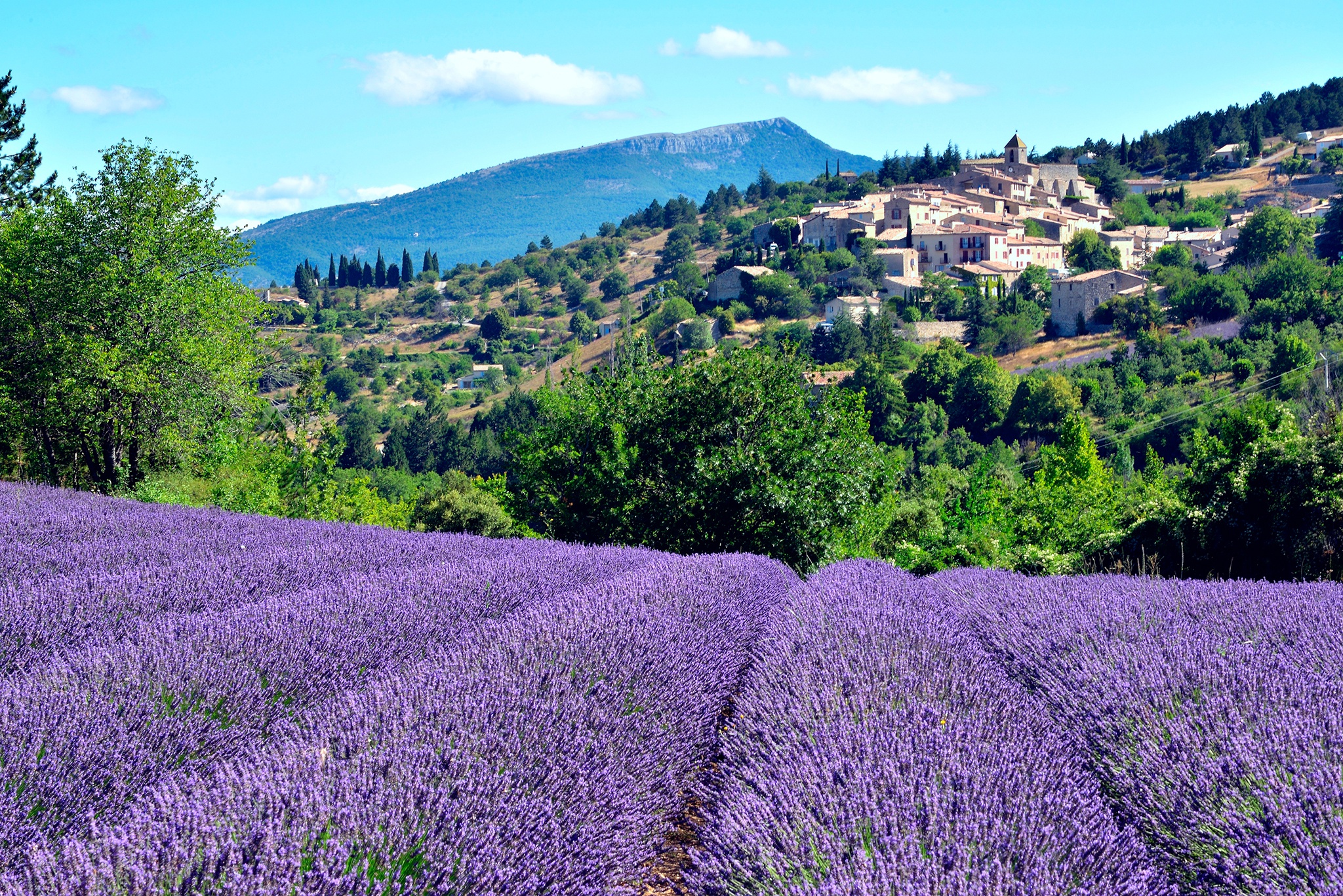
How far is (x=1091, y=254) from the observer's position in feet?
285

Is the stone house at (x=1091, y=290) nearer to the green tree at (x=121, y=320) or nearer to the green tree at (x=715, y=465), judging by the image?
the green tree at (x=715, y=465)

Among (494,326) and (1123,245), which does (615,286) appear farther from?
(1123,245)

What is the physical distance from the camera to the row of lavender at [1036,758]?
2.53 m

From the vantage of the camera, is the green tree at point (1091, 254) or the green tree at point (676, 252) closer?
the green tree at point (1091, 254)

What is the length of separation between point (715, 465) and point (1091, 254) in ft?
290

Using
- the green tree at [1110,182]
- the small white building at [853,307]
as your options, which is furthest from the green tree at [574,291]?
the green tree at [1110,182]

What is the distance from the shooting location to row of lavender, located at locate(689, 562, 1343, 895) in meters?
2.53

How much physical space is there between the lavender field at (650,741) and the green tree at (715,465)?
14.6 feet

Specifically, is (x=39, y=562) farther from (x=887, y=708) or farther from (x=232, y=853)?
(x=887, y=708)

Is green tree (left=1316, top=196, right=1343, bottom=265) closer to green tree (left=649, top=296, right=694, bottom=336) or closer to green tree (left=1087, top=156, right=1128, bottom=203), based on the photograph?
green tree (left=1087, top=156, right=1128, bottom=203)

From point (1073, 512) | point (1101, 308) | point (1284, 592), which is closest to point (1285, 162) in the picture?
point (1101, 308)

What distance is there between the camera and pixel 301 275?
480ft

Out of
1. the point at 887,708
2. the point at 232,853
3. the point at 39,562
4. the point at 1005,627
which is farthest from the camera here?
the point at 39,562

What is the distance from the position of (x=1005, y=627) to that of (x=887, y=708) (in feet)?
6.69
